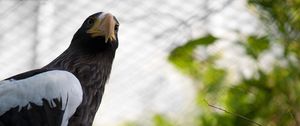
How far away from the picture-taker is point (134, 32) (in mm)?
5934

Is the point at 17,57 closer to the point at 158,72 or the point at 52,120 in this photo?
the point at 158,72

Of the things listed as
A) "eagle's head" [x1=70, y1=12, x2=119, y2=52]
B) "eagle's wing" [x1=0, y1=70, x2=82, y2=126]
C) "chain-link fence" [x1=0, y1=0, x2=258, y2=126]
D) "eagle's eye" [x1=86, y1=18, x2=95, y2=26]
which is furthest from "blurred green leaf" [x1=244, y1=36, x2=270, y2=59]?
"chain-link fence" [x1=0, y1=0, x2=258, y2=126]

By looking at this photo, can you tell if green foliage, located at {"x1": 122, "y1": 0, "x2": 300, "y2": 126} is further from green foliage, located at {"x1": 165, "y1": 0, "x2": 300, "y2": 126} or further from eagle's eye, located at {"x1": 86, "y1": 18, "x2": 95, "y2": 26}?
eagle's eye, located at {"x1": 86, "y1": 18, "x2": 95, "y2": 26}

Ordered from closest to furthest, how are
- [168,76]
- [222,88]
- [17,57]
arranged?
[222,88] → [17,57] → [168,76]

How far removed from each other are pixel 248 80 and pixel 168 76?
3224 mm

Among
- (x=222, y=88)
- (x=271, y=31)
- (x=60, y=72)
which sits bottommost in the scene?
(x=222, y=88)

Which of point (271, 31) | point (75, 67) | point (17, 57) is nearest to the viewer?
point (75, 67)

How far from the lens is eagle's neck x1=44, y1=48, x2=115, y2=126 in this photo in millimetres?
2816

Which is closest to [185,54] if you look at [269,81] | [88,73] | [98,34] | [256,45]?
[256,45]

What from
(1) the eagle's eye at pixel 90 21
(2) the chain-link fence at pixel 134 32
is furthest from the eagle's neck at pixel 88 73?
(2) the chain-link fence at pixel 134 32

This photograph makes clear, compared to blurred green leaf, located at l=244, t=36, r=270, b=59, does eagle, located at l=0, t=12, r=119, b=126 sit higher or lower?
higher

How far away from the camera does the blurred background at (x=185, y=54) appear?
129 inches

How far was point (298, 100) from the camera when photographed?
123 inches

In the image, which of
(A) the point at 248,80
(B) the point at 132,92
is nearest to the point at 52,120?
(A) the point at 248,80
